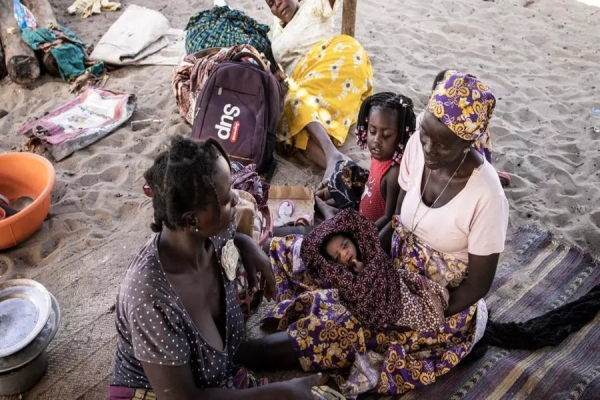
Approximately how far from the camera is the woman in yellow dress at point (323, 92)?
12.3ft

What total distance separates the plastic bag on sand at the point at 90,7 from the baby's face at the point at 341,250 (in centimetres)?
459

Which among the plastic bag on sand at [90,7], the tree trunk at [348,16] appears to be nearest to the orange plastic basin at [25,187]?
the tree trunk at [348,16]

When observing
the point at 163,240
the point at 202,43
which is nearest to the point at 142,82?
the point at 202,43

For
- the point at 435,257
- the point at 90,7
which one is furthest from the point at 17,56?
the point at 435,257

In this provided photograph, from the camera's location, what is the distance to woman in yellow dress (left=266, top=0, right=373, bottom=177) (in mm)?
3750

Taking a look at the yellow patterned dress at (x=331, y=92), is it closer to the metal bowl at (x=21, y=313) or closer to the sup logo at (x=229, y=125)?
the sup logo at (x=229, y=125)

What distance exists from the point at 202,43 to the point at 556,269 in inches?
115

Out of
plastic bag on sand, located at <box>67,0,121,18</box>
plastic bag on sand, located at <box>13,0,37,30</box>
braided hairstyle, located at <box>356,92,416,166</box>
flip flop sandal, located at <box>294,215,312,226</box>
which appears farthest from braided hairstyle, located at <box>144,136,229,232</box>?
plastic bag on sand, located at <box>67,0,121,18</box>

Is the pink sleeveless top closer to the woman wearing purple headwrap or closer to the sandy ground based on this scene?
the woman wearing purple headwrap

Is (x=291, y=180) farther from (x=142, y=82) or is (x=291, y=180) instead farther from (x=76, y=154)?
(x=142, y=82)

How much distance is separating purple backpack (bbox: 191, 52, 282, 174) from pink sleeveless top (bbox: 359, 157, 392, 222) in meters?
0.89

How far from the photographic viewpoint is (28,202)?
3258 mm

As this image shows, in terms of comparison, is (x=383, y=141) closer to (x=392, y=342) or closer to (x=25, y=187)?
(x=392, y=342)

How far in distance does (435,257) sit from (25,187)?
A: 2487 mm
